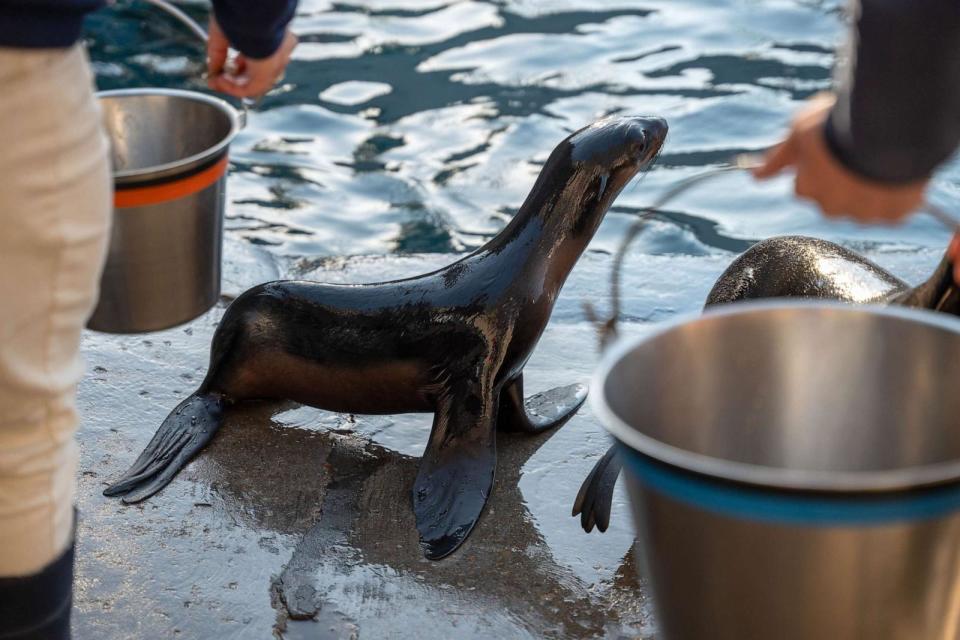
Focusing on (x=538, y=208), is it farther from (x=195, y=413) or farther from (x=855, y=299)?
(x=195, y=413)

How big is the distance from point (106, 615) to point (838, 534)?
1.80 metres

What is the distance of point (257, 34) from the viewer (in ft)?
7.25

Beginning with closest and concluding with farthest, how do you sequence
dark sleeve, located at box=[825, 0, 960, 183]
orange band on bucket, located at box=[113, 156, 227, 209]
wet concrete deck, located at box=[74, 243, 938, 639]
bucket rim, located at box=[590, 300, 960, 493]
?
bucket rim, located at box=[590, 300, 960, 493]
dark sleeve, located at box=[825, 0, 960, 183]
wet concrete deck, located at box=[74, 243, 938, 639]
orange band on bucket, located at box=[113, 156, 227, 209]

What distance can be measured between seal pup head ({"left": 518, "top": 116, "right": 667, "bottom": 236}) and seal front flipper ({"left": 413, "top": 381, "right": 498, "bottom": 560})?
23.2 inches

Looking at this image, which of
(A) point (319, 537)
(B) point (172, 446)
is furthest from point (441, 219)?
(A) point (319, 537)

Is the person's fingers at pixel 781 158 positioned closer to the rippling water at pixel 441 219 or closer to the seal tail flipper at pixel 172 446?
the rippling water at pixel 441 219

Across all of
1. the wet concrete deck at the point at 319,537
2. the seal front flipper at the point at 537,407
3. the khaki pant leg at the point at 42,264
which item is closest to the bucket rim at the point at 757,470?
the khaki pant leg at the point at 42,264

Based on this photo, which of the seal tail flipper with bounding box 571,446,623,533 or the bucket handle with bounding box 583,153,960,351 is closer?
the bucket handle with bounding box 583,153,960,351

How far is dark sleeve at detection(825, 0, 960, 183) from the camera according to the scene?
140cm

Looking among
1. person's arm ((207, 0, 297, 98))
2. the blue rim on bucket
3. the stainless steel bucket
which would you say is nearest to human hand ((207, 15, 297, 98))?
person's arm ((207, 0, 297, 98))

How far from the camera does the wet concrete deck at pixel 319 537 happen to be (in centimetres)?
262

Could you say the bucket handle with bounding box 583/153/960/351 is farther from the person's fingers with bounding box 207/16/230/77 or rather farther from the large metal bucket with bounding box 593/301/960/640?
the person's fingers with bounding box 207/16/230/77

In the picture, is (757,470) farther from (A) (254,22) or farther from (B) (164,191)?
(B) (164,191)

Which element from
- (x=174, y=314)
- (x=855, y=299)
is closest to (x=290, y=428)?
(x=174, y=314)
